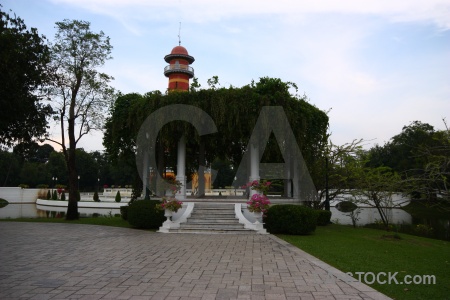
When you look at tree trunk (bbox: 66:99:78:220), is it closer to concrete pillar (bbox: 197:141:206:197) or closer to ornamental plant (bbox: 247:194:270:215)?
concrete pillar (bbox: 197:141:206:197)

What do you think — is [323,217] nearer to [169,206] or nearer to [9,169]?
[169,206]

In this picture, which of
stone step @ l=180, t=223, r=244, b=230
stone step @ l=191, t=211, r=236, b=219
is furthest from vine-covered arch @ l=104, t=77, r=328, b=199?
stone step @ l=180, t=223, r=244, b=230

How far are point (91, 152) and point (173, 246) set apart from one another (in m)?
66.0

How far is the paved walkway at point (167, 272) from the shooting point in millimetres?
4918

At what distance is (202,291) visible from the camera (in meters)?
5.00

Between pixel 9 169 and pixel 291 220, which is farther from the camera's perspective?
pixel 9 169

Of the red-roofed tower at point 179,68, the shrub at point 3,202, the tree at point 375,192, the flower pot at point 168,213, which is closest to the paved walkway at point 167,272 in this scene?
the flower pot at point 168,213

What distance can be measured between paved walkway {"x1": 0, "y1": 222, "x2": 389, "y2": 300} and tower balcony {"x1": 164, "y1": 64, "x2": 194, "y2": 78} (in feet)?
76.6

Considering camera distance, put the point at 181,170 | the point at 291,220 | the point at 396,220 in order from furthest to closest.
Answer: the point at 396,220
the point at 181,170
the point at 291,220

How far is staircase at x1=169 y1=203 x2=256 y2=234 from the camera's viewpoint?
40.8ft

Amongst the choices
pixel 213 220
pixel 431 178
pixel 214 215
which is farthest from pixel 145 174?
pixel 431 178

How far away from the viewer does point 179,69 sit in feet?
103

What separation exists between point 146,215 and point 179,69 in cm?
2015

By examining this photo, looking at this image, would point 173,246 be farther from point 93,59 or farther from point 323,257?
point 93,59
